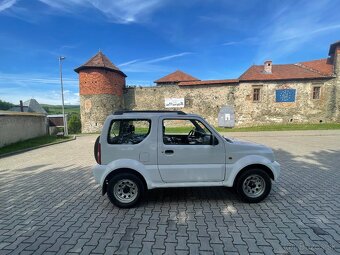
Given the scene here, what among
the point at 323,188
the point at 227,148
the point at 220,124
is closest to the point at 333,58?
the point at 220,124

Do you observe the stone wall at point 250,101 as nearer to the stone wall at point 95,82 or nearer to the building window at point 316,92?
the building window at point 316,92

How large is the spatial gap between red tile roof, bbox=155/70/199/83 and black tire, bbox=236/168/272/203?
33800 millimetres

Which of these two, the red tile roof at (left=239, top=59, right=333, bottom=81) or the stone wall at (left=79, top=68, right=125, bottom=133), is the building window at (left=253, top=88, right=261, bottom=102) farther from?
the stone wall at (left=79, top=68, right=125, bottom=133)

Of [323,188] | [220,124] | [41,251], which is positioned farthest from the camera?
Answer: [220,124]

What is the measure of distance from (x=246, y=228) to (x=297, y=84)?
29364 mm

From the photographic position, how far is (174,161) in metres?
3.95

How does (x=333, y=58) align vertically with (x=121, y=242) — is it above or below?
above

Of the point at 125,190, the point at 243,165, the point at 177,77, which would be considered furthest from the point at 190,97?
the point at 125,190

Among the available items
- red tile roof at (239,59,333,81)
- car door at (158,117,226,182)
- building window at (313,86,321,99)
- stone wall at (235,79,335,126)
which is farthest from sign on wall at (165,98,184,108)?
car door at (158,117,226,182)

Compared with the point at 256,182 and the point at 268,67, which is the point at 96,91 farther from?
the point at 256,182

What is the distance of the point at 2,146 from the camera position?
1235cm

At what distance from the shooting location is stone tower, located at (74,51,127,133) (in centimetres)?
2725

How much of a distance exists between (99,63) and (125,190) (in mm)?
27242

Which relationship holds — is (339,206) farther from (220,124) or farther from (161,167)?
(220,124)
